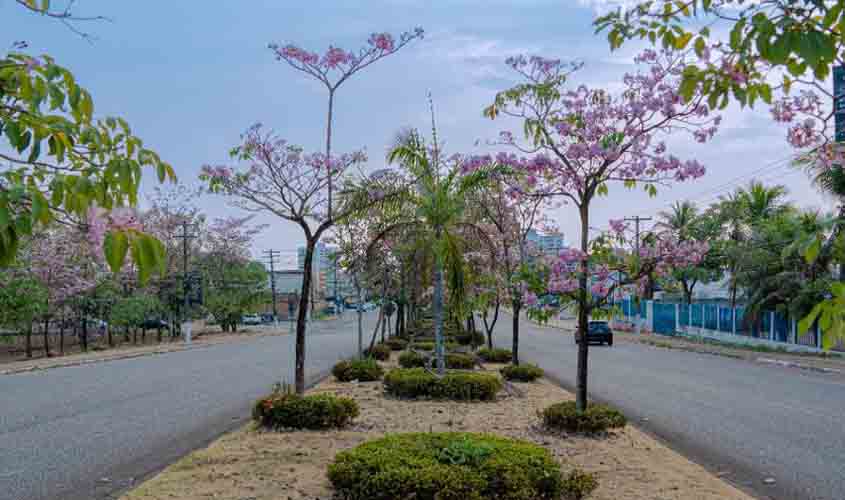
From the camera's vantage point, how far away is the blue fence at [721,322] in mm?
28797

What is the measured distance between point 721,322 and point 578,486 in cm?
3330

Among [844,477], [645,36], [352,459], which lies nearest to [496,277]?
[844,477]

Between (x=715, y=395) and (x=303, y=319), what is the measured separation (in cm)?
985

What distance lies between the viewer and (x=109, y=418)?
39.5 feet

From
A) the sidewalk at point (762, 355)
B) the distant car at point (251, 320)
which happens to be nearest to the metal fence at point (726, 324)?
the sidewalk at point (762, 355)

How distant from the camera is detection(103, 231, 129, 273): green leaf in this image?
2176 mm

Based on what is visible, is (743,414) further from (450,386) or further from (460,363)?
(460,363)

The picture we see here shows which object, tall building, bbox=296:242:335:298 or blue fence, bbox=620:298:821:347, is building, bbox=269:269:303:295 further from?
blue fence, bbox=620:298:821:347

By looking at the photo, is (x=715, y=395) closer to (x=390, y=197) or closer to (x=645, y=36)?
(x=390, y=197)

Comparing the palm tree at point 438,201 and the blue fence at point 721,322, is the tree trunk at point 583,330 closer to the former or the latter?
the palm tree at point 438,201

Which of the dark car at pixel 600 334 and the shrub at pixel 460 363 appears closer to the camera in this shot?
the shrub at pixel 460 363

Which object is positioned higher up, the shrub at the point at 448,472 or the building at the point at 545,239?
the building at the point at 545,239

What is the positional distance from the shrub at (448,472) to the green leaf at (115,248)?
368 centimetres

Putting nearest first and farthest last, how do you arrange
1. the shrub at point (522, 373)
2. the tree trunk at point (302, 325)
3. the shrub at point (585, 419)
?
the shrub at point (585, 419) → the tree trunk at point (302, 325) → the shrub at point (522, 373)
